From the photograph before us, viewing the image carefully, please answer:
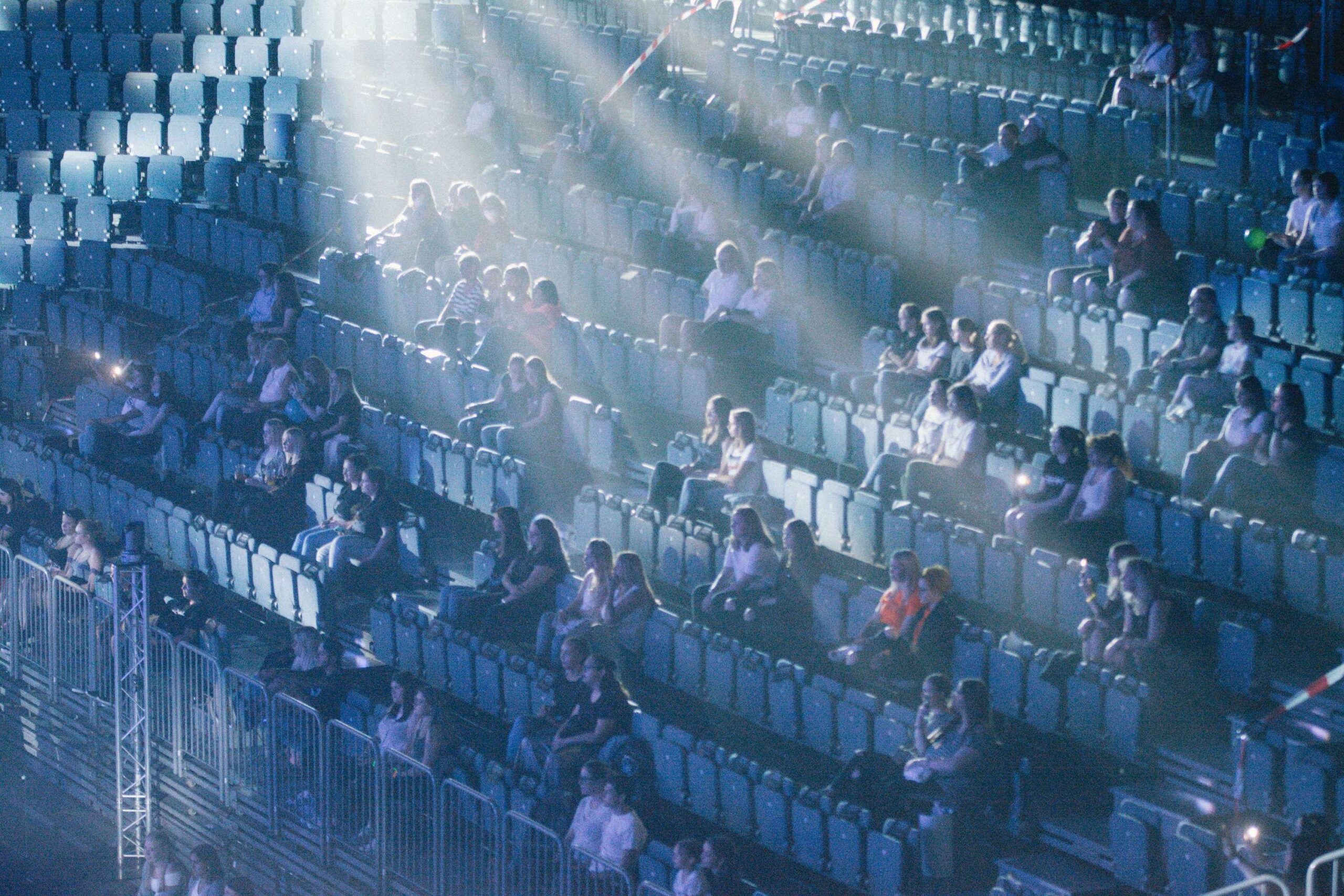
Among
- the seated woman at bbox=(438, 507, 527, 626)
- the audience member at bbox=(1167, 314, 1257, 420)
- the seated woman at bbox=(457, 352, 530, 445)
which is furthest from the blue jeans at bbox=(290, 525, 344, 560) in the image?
the audience member at bbox=(1167, 314, 1257, 420)

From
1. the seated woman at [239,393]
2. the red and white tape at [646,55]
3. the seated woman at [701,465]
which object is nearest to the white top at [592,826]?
the seated woman at [701,465]

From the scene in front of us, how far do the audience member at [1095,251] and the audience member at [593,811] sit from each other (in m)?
3.54

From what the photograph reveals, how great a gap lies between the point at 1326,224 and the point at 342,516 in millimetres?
4595

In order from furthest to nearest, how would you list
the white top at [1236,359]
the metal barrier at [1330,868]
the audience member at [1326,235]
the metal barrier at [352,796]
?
the audience member at [1326,235], the white top at [1236,359], the metal barrier at [352,796], the metal barrier at [1330,868]

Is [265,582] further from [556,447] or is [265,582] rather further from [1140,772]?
[1140,772]

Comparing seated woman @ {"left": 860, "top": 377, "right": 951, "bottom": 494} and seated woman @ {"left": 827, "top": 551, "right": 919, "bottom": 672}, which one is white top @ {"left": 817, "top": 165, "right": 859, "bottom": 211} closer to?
seated woman @ {"left": 860, "top": 377, "right": 951, "bottom": 494}

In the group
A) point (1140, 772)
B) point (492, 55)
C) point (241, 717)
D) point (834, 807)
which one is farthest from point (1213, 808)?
point (492, 55)

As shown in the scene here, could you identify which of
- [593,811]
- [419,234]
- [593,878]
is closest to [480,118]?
[419,234]

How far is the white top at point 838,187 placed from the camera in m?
11.4

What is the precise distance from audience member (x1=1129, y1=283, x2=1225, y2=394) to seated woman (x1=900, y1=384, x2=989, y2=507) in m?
0.75

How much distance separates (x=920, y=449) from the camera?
9344 mm

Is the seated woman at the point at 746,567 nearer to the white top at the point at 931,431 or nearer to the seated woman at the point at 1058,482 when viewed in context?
the white top at the point at 931,431

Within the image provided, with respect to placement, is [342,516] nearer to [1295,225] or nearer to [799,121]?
[799,121]

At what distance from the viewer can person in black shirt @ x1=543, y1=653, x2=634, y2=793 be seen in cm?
823
